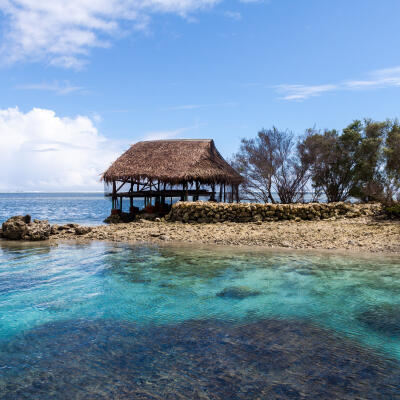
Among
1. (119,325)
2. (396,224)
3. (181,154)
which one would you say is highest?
(181,154)

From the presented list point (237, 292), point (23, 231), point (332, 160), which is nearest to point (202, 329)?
point (237, 292)

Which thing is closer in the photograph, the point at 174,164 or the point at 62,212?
the point at 174,164

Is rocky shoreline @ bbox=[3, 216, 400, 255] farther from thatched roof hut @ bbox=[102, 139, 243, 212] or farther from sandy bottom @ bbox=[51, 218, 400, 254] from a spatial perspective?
thatched roof hut @ bbox=[102, 139, 243, 212]

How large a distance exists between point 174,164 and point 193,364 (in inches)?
687

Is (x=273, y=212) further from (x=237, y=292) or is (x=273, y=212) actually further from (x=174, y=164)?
(x=237, y=292)

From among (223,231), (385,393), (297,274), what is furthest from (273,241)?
(385,393)

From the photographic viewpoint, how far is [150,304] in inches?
265

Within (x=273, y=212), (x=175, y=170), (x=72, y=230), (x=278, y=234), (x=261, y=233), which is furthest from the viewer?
(x=175, y=170)

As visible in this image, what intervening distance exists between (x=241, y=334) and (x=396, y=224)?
1101 cm

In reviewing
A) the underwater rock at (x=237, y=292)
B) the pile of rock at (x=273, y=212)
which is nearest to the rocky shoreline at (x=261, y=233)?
the pile of rock at (x=273, y=212)

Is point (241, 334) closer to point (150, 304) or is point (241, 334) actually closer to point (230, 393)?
point (230, 393)

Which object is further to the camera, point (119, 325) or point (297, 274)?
point (297, 274)

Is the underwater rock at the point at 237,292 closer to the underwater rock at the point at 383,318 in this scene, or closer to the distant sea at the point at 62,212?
the underwater rock at the point at 383,318

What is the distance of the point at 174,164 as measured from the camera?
2130 centimetres
